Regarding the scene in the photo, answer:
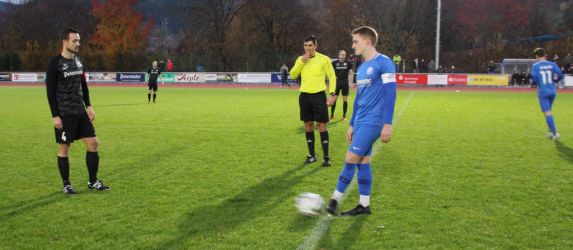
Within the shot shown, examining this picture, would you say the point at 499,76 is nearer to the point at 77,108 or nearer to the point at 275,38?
the point at 275,38

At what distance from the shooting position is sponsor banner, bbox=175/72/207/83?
38750 millimetres

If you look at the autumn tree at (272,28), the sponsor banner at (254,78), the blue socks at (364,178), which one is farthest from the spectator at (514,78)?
the blue socks at (364,178)

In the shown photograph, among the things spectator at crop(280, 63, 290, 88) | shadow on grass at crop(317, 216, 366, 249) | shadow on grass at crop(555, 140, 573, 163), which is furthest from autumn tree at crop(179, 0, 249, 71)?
shadow on grass at crop(317, 216, 366, 249)

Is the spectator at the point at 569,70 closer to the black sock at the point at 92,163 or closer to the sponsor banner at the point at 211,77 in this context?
the sponsor banner at the point at 211,77


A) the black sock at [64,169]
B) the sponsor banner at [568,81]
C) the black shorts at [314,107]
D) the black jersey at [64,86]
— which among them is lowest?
the black sock at [64,169]

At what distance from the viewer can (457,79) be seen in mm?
33188

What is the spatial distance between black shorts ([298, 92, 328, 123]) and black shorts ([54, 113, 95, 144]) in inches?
137

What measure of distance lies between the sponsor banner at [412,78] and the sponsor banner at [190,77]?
52.6 ft

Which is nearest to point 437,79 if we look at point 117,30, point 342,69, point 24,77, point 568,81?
point 568,81

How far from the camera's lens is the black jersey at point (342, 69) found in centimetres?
1388

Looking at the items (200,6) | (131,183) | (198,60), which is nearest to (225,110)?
(131,183)

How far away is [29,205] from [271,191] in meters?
2.94

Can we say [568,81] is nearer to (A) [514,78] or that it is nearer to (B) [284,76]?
(A) [514,78]

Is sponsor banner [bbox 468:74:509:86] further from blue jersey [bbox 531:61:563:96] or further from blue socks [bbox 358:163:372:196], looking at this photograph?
blue socks [bbox 358:163:372:196]
